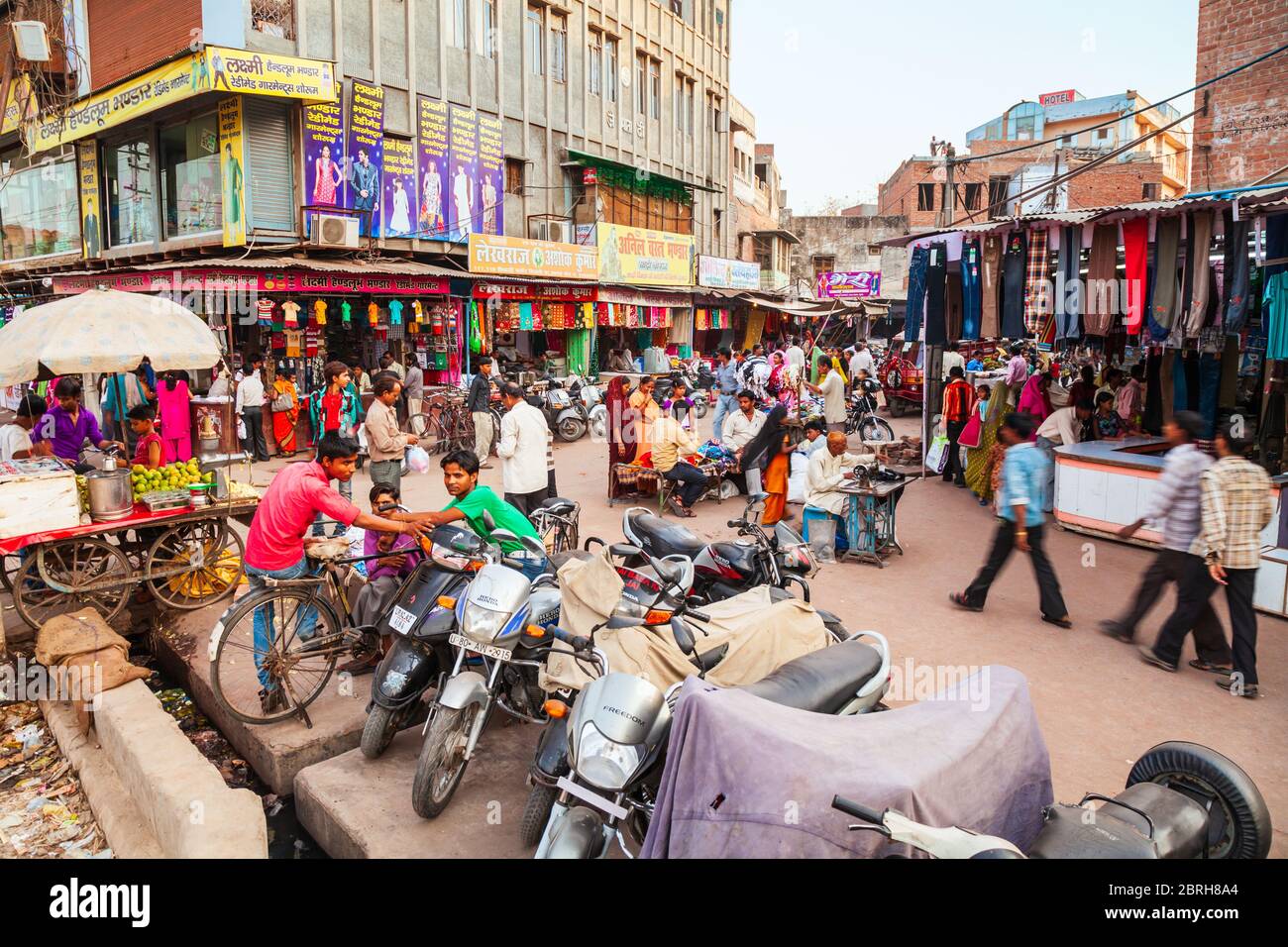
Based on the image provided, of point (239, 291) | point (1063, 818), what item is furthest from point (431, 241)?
point (1063, 818)

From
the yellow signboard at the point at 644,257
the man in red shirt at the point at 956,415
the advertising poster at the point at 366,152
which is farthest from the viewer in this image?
the yellow signboard at the point at 644,257

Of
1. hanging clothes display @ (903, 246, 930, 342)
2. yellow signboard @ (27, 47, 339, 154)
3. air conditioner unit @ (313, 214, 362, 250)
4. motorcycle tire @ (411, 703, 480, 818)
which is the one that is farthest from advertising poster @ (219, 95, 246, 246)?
motorcycle tire @ (411, 703, 480, 818)

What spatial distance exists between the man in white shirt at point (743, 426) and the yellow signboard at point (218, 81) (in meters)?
9.34

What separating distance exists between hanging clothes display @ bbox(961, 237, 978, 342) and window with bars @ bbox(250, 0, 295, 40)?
12.7 meters

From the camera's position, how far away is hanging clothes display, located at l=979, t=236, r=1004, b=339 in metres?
10.4

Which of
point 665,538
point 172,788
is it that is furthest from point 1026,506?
point 172,788

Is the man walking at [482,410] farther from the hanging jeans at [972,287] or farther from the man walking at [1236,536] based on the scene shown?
the man walking at [1236,536]

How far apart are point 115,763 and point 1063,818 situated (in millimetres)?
4767

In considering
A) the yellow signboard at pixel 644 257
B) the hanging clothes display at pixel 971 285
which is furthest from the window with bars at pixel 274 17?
the hanging clothes display at pixel 971 285

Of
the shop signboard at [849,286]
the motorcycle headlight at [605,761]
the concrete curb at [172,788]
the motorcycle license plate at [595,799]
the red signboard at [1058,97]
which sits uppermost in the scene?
the red signboard at [1058,97]

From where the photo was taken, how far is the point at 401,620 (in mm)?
4746

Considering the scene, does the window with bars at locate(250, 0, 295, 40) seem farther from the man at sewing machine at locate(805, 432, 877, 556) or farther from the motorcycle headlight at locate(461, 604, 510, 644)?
the motorcycle headlight at locate(461, 604, 510, 644)

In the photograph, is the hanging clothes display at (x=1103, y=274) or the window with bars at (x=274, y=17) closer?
the hanging clothes display at (x=1103, y=274)

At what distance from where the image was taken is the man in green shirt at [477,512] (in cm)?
539
